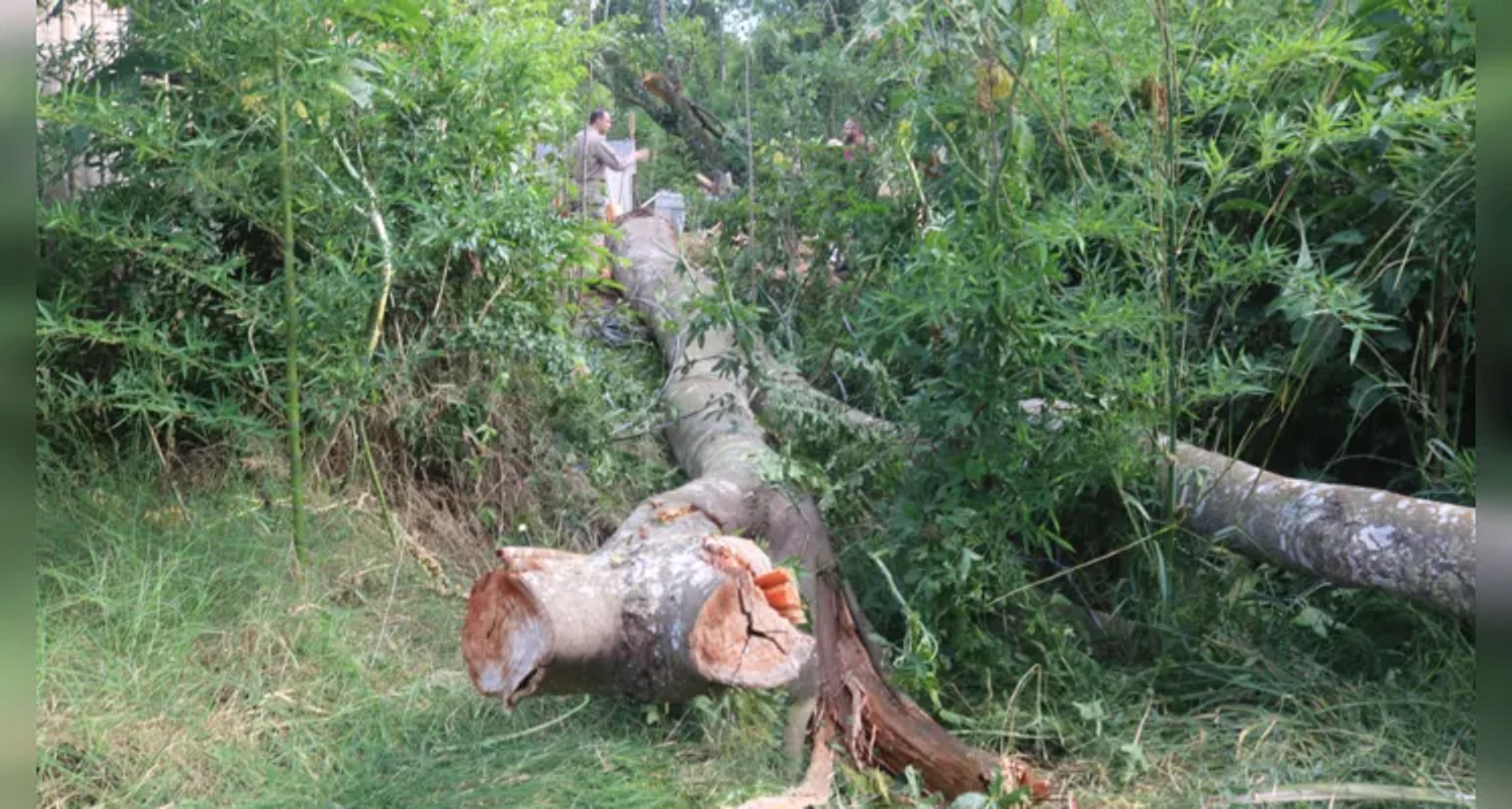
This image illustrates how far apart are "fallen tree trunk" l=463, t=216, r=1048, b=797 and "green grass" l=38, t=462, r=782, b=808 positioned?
9.5 inches

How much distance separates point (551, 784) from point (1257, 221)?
9.87ft

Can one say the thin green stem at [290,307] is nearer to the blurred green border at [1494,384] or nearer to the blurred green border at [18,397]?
the blurred green border at [18,397]

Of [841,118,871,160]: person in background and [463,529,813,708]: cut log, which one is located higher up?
[841,118,871,160]: person in background

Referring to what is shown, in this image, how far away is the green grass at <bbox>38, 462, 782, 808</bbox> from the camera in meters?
2.74

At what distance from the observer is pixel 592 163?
8.49m

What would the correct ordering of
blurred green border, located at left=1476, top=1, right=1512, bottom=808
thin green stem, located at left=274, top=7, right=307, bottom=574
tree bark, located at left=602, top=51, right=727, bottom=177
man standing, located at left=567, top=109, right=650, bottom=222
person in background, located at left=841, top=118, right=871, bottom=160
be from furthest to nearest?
1. tree bark, located at left=602, top=51, right=727, bottom=177
2. man standing, located at left=567, top=109, right=650, bottom=222
3. person in background, located at left=841, top=118, right=871, bottom=160
4. thin green stem, located at left=274, top=7, right=307, bottom=574
5. blurred green border, located at left=1476, top=1, right=1512, bottom=808

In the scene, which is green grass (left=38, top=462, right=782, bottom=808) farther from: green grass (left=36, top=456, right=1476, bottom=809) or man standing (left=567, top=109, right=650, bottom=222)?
man standing (left=567, top=109, right=650, bottom=222)

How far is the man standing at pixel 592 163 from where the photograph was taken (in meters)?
6.61

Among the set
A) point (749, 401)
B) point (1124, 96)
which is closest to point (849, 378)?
point (749, 401)

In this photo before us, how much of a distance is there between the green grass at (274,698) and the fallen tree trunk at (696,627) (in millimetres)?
242

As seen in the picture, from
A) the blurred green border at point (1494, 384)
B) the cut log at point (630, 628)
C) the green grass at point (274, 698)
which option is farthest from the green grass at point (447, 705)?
the blurred green border at point (1494, 384)

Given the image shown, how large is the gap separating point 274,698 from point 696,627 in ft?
4.10

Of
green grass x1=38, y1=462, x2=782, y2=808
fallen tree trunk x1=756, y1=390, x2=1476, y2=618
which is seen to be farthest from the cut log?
fallen tree trunk x1=756, y1=390, x2=1476, y2=618

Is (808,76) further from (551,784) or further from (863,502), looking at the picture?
(551,784)
